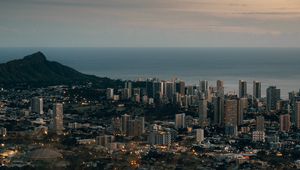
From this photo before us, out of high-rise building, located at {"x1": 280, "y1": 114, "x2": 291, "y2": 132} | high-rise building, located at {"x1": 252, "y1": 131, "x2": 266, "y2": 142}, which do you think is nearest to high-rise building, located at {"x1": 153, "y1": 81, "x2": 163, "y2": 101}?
high-rise building, located at {"x1": 280, "y1": 114, "x2": 291, "y2": 132}

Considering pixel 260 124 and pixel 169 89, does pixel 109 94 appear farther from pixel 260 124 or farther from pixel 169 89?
pixel 260 124

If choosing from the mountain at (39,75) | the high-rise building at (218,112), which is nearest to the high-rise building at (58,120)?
the high-rise building at (218,112)

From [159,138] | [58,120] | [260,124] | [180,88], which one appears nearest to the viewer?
[159,138]

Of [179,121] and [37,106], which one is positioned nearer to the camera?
[179,121]

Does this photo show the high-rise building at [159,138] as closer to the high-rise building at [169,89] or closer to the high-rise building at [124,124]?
the high-rise building at [124,124]

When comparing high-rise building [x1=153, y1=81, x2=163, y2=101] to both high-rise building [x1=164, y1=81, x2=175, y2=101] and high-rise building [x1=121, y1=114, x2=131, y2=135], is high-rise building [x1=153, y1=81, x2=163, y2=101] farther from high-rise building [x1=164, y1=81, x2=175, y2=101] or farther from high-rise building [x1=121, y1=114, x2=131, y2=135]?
high-rise building [x1=121, y1=114, x2=131, y2=135]

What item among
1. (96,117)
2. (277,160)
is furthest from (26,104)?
(277,160)

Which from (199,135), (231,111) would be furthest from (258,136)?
(231,111)

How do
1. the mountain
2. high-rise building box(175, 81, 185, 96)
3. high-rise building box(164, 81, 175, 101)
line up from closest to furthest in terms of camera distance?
high-rise building box(164, 81, 175, 101)
high-rise building box(175, 81, 185, 96)
the mountain
